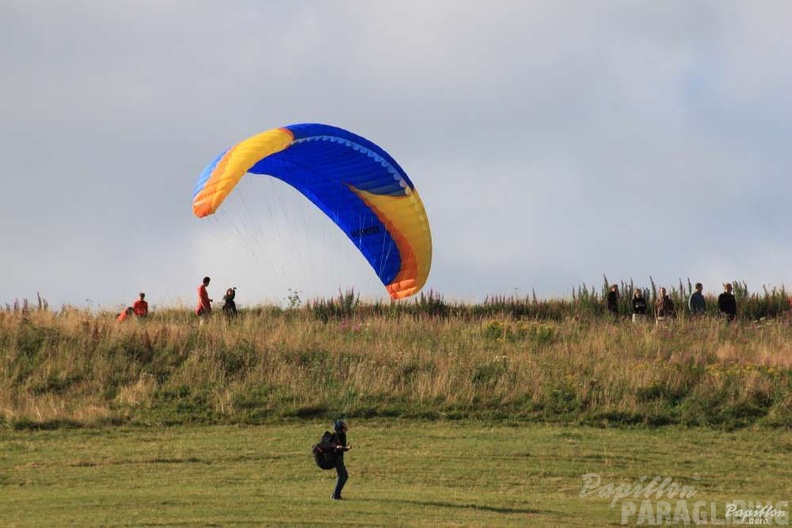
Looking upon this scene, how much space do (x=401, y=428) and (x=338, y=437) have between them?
6.53m

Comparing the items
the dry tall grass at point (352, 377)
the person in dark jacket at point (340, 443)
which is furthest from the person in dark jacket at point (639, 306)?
the person in dark jacket at point (340, 443)

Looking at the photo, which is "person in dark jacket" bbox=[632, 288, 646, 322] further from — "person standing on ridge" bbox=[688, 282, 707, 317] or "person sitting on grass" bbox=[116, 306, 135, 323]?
"person sitting on grass" bbox=[116, 306, 135, 323]

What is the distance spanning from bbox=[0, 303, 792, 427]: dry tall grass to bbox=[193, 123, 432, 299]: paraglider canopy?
12.7ft

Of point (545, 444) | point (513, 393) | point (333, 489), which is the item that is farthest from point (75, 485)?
point (513, 393)

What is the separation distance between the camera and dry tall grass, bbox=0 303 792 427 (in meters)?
22.9

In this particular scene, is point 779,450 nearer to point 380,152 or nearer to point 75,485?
point 75,485

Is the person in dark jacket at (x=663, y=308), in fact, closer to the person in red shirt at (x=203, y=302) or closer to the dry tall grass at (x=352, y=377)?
the dry tall grass at (x=352, y=377)

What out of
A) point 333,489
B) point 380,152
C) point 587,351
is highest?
point 380,152

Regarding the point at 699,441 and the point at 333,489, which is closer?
the point at 333,489

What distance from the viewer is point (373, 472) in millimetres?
18438

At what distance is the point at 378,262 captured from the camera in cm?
3145

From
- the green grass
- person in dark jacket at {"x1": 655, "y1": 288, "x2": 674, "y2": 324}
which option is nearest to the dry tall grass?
the green grass

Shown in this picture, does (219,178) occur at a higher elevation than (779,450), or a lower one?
higher

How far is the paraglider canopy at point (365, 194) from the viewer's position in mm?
29312
